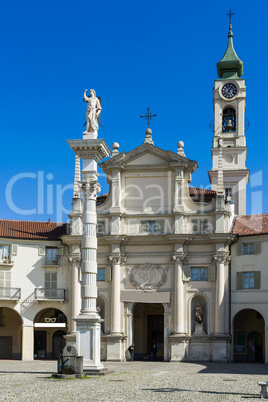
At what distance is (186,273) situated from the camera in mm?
50125

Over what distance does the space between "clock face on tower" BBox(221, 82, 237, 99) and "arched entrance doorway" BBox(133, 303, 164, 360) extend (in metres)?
26.7

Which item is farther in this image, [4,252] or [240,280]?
[4,252]

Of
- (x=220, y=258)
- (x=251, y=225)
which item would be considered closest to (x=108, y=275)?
(x=220, y=258)

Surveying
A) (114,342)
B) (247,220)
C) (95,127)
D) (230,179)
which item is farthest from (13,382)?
(230,179)

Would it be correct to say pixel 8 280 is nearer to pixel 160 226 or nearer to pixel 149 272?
pixel 149 272

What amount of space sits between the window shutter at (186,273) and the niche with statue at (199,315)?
1.56 m

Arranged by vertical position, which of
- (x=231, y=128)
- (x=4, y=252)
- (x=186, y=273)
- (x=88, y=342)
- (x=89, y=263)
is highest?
(x=231, y=128)

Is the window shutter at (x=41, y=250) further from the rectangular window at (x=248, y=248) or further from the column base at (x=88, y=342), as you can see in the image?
the column base at (x=88, y=342)

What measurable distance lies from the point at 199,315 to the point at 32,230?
14860 mm

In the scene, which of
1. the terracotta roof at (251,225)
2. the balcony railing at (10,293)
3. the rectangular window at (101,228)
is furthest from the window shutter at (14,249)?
the terracotta roof at (251,225)

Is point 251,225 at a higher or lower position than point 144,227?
higher

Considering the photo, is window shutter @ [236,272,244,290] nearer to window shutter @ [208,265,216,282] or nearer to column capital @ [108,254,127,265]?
window shutter @ [208,265,216,282]

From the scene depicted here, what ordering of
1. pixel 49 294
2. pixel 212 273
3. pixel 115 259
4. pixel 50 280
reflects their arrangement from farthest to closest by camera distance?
pixel 50 280 < pixel 49 294 < pixel 115 259 < pixel 212 273

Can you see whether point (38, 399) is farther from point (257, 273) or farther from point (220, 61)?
point (220, 61)
